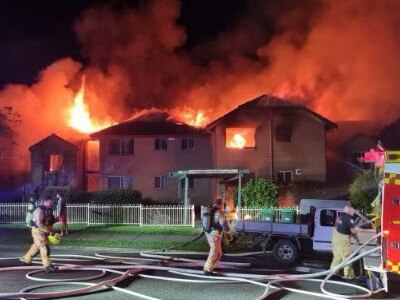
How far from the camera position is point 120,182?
35.7 m

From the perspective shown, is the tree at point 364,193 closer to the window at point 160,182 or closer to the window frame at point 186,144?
the window frame at point 186,144


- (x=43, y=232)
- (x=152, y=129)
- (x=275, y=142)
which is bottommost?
(x=43, y=232)

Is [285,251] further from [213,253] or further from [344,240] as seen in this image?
[213,253]

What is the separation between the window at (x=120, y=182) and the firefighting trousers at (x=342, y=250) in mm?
24943

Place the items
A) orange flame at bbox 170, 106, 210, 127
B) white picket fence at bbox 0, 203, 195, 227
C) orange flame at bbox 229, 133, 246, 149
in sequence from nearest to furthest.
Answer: white picket fence at bbox 0, 203, 195, 227
orange flame at bbox 229, 133, 246, 149
orange flame at bbox 170, 106, 210, 127

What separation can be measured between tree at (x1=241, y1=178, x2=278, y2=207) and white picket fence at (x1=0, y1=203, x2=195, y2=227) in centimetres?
360

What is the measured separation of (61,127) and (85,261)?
38493 millimetres

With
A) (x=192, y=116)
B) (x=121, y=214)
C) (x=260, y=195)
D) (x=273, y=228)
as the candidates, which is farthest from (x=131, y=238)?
(x=192, y=116)

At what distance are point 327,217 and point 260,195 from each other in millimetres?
11001

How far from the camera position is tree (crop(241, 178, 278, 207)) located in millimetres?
24828

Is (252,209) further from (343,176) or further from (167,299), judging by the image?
(343,176)

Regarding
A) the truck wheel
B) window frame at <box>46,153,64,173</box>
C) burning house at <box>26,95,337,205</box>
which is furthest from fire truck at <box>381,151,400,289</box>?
window frame at <box>46,153,64,173</box>

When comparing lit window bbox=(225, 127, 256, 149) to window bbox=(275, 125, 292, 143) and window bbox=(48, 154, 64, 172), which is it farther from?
window bbox=(48, 154, 64, 172)

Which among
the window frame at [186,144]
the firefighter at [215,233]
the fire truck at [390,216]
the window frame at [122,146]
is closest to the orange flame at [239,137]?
the window frame at [186,144]
